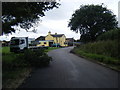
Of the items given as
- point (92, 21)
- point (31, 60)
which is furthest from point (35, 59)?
point (92, 21)

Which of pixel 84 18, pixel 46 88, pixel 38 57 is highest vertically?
pixel 84 18

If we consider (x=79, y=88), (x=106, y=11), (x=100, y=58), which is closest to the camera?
(x=79, y=88)

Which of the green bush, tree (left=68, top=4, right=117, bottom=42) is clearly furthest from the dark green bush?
tree (left=68, top=4, right=117, bottom=42)

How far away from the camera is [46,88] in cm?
566

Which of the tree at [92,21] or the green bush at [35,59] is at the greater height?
the tree at [92,21]

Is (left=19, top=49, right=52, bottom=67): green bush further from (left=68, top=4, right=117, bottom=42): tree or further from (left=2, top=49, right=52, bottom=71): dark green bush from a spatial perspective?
(left=68, top=4, right=117, bottom=42): tree

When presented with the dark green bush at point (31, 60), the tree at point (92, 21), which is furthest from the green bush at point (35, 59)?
the tree at point (92, 21)

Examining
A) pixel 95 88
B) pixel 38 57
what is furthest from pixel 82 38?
pixel 95 88

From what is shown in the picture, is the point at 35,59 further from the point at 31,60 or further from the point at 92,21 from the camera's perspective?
the point at 92,21

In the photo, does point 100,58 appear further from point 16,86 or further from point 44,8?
point 16,86

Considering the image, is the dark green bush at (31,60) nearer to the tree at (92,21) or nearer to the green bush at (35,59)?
the green bush at (35,59)

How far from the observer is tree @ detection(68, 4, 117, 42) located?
43.0 meters

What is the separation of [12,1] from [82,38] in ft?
123

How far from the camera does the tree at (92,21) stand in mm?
43031
